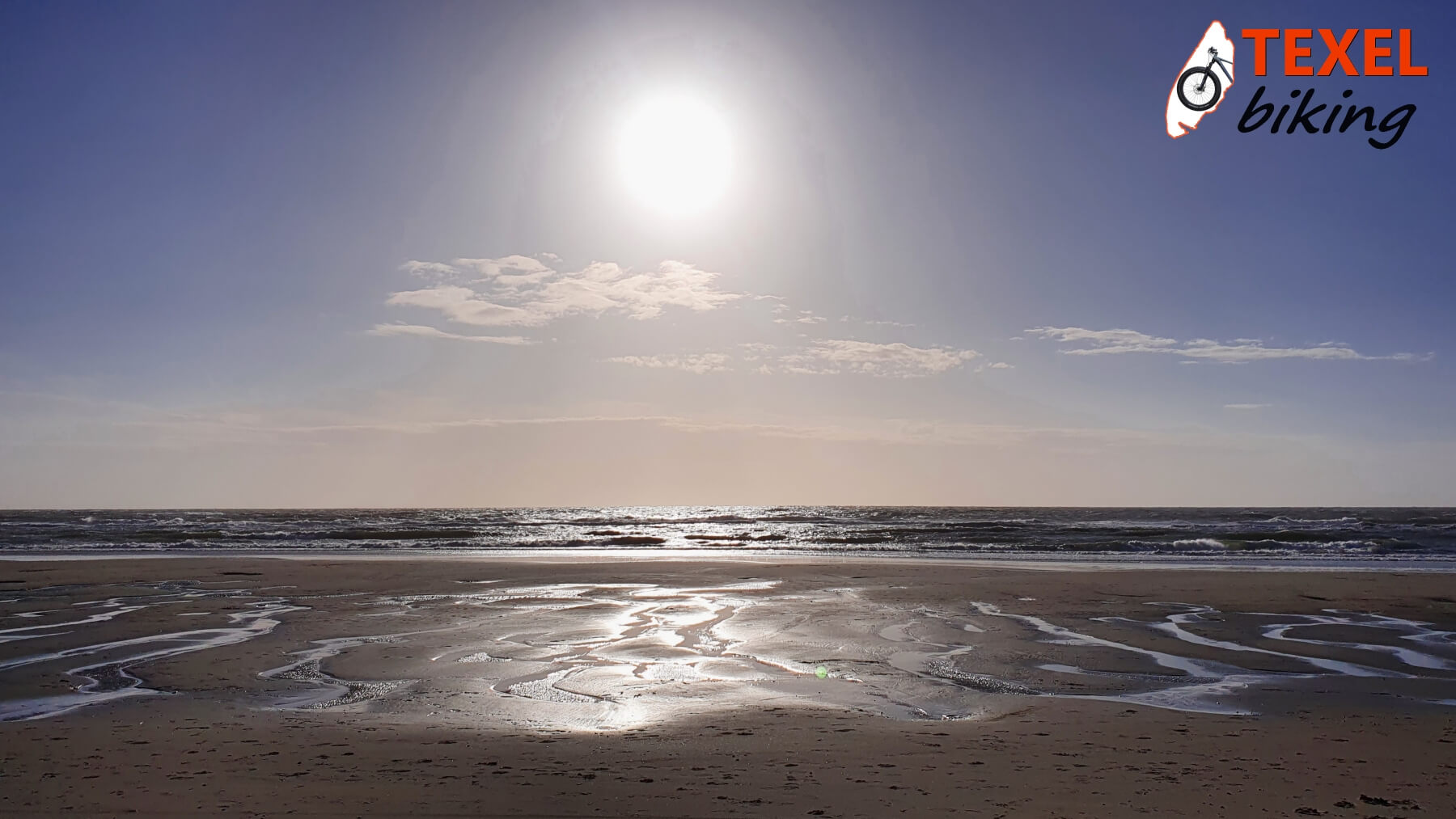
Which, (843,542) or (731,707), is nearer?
(731,707)

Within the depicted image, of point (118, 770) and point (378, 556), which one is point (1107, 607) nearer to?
point (118, 770)

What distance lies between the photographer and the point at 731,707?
8.50 meters

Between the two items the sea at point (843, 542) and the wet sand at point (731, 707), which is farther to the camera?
the sea at point (843, 542)

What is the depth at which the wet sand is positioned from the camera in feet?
19.4

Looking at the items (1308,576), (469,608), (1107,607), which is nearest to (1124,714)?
(1107,607)

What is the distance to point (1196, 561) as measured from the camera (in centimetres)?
3291

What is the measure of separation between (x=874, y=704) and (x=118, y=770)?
6.46m

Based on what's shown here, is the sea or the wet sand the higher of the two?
the sea

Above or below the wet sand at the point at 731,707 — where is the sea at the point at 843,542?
above

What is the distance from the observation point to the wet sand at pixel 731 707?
5914 mm

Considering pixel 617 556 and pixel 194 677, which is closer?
pixel 194 677

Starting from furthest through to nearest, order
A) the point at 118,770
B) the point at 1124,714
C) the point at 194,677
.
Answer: the point at 194,677 → the point at 1124,714 → the point at 118,770

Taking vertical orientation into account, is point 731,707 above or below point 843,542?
below

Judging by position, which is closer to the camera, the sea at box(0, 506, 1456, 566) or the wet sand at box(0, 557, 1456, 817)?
the wet sand at box(0, 557, 1456, 817)
